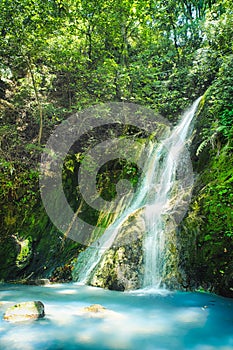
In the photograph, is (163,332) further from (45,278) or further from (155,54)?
(155,54)

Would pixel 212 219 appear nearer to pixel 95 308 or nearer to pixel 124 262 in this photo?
pixel 124 262

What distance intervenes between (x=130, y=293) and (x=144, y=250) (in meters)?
0.81

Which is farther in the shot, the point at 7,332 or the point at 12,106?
the point at 12,106

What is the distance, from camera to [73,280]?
19.9ft

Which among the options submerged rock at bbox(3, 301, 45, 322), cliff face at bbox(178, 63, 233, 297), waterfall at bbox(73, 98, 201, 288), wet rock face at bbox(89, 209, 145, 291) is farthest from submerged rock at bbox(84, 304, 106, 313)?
cliff face at bbox(178, 63, 233, 297)

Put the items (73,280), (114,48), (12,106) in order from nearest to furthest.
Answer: (73,280)
(12,106)
(114,48)

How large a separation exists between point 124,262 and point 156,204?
160 centimetres

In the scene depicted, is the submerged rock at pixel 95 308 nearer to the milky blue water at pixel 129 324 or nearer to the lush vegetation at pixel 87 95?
the milky blue water at pixel 129 324

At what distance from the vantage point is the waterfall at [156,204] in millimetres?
5137

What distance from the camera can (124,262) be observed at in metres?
5.18

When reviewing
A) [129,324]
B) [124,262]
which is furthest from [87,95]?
[129,324]

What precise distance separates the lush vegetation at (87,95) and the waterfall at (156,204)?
420 mm

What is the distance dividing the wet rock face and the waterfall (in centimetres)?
13

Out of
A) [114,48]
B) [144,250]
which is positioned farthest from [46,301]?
[114,48]
